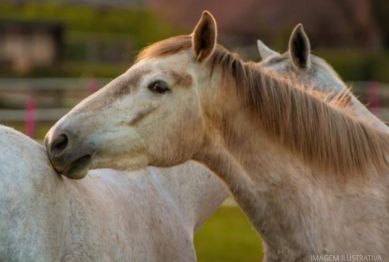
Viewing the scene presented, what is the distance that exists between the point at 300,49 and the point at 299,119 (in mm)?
1643

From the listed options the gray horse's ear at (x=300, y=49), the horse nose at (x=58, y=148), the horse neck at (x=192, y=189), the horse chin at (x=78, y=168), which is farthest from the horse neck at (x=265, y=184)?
the gray horse's ear at (x=300, y=49)

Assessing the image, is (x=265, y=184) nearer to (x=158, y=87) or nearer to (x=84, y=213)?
(x=158, y=87)

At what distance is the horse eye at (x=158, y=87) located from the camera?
4219 mm

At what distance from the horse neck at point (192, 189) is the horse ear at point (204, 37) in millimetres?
1134

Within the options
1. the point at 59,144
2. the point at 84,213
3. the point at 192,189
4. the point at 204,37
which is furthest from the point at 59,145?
the point at 192,189

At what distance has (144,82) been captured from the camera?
4.22 metres

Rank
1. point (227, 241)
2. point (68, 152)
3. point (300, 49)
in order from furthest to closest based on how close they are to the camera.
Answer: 1. point (227, 241)
2. point (300, 49)
3. point (68, 152)

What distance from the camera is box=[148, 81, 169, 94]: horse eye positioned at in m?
4.22

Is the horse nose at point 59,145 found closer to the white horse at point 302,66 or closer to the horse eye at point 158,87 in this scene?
the horse eye at point 158,87


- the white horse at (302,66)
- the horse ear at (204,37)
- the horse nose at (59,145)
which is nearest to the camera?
the horse nose at (59,145)

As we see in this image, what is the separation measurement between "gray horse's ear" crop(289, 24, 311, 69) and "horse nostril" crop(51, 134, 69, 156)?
222 cm

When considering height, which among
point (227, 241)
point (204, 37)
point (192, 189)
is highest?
point (204, 37)

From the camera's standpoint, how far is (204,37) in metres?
4.27

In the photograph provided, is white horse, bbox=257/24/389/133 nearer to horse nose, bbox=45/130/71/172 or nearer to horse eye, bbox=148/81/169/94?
horse eye, bbox=148/81/169/94
